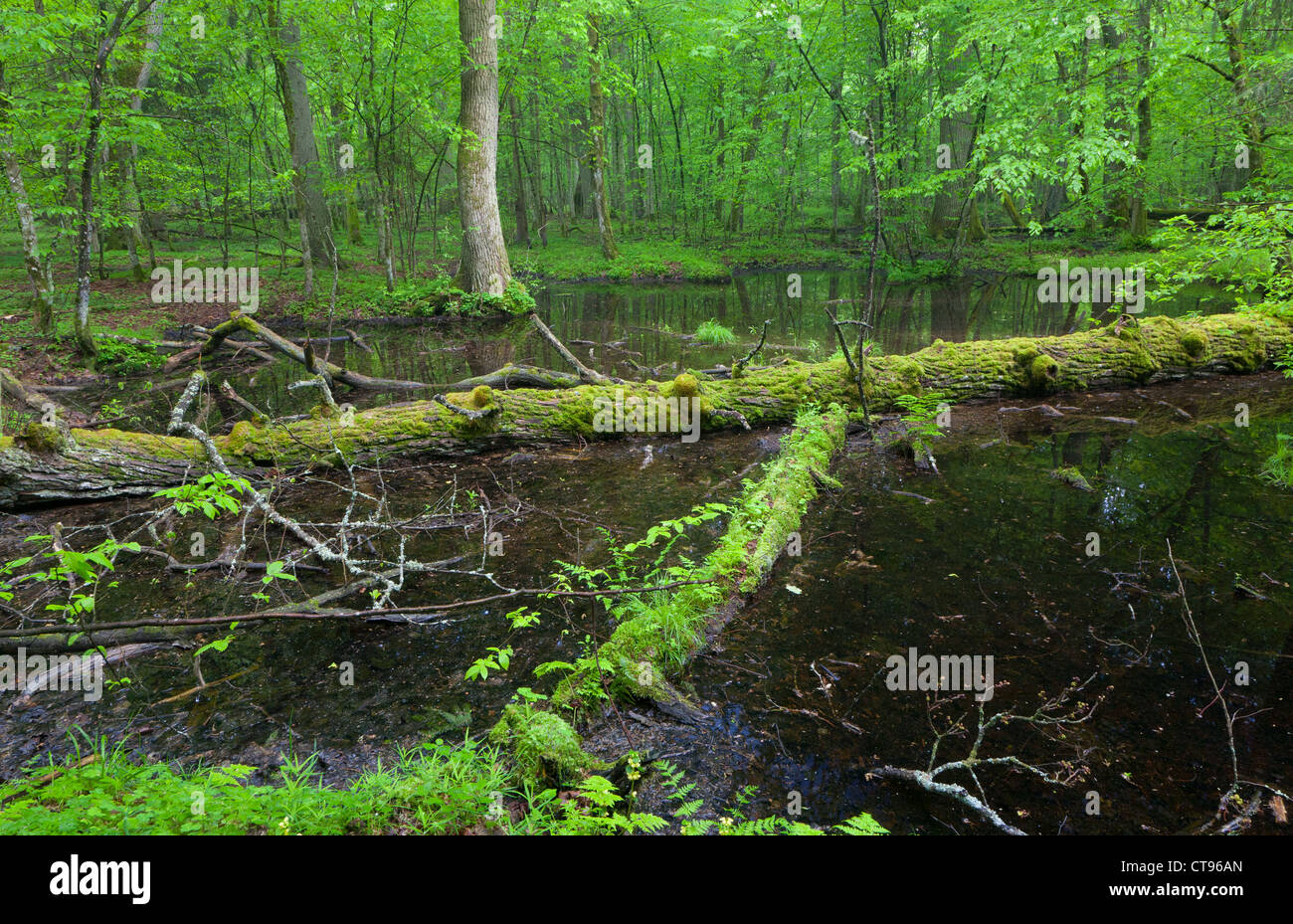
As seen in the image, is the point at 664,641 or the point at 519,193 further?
the point at 519,193

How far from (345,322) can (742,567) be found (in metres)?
14.7

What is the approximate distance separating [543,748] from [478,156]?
15.1m

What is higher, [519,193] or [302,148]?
[519,193]

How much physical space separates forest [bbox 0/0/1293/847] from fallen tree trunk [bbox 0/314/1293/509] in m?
0.05

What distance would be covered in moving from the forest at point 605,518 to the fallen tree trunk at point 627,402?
5 cm

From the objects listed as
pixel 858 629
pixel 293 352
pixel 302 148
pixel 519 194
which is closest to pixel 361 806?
pixel 858 629

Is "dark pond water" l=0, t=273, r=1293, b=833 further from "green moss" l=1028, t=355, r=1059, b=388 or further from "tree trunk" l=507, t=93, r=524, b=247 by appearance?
"tree trunk" l=507, t=93, r=524, b=247

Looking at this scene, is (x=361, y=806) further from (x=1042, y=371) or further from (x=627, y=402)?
(x=1042, y=371)

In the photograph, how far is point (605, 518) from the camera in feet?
19.7

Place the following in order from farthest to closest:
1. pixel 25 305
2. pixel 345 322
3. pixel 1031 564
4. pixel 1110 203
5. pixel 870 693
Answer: pixel 1110 203 < pixel 345 322 < pixel 25 305 < pixel 1031 564 < pixel 870 693

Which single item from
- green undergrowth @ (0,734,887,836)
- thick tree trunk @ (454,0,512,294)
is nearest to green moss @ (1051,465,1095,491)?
green undergrowth @ (0,734,887,836)

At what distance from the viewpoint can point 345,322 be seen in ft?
52.9

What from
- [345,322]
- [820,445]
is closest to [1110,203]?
[820,445]
